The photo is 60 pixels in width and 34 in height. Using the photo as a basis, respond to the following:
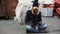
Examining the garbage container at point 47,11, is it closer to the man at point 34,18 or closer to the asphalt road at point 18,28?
the asphalt road at point 18,28

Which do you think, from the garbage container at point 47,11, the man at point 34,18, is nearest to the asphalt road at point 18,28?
the man at point 34,18

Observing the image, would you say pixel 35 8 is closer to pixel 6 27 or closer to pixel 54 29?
pixel 54 29

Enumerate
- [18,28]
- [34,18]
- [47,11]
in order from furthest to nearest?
[47,11] → [18,28] → [34,18]

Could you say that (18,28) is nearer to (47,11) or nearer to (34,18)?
(34,18)

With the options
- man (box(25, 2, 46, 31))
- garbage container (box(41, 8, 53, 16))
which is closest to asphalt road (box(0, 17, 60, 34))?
man (box(25, 2, 46, 31))

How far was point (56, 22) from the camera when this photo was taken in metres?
3.69

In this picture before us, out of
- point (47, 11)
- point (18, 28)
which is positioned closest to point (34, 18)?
point (18, 28)

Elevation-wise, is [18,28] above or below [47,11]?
below

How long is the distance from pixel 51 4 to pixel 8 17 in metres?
1.26

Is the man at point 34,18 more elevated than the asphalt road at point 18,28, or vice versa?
the man at point 34,18

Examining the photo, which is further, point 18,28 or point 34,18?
point 18,28


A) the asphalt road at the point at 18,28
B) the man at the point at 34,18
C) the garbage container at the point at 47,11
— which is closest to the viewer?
the man at the point at 34,18

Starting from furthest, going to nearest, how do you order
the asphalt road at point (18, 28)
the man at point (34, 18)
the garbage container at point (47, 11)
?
the garbage container at point (47, 11)
the asphalt road at point (18, 28)
the man at point (34, 18)

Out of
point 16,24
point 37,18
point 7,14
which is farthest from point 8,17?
point 37,18
